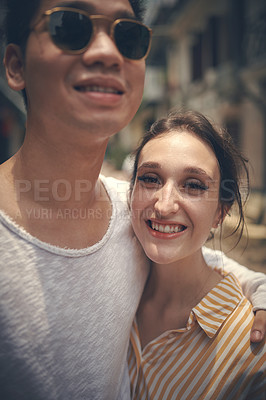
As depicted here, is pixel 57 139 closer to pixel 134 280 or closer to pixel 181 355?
pixel 134 280

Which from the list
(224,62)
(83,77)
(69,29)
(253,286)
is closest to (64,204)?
(83,77)

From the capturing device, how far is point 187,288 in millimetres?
1695

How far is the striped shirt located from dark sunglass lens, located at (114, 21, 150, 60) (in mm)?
1144

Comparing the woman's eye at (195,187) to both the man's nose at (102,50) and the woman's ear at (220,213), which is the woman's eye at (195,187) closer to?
the woman's ear at (220,213)

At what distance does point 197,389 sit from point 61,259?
0.80 meters

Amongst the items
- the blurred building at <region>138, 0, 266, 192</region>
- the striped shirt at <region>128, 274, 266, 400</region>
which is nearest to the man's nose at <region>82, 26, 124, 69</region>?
the striped shirt at <region>128, 274, 266, 400</region>

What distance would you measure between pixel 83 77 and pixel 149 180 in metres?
0.62

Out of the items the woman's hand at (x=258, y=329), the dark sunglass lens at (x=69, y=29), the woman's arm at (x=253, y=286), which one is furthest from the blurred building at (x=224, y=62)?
the woman's hand at (x=258, y=329)

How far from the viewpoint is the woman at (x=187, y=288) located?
139cm

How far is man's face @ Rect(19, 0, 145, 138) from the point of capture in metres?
1.11

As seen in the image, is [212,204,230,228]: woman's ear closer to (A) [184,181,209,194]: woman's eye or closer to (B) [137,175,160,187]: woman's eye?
(A) [184,181,209,194]: woman's eye

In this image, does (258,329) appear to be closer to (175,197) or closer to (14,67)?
(175,197)

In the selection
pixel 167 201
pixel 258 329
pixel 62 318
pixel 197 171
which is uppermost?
pixel 197 171

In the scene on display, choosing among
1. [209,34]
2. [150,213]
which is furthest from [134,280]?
[209,34]
